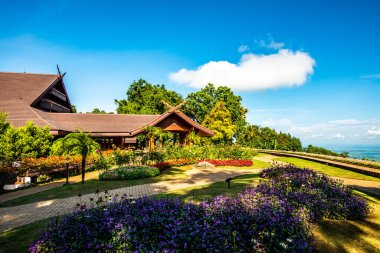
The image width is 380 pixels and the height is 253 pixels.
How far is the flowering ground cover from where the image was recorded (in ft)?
14.0

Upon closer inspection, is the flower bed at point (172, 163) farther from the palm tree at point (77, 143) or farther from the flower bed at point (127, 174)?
the palm tree at point (77, 143)

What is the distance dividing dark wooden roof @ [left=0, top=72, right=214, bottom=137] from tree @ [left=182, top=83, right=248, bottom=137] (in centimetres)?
1863

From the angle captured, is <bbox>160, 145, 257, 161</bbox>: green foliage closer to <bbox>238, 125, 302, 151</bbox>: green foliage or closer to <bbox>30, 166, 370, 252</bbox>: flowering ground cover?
<bbox>30, 166, 370, 252</bbox>: flowering ground cover

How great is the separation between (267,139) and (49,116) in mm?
38704

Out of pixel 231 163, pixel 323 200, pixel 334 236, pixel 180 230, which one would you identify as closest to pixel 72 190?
pixel 180 230

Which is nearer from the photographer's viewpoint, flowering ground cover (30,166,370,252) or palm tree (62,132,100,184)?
flowering ground cover (30,166,370,252)

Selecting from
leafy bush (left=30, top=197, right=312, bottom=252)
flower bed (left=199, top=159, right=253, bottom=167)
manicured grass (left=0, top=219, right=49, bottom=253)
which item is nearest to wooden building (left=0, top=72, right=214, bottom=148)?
flower bed (left=199, top=159, right=253, bottom=167)

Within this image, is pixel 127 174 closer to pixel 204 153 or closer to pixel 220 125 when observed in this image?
pixel 204 153

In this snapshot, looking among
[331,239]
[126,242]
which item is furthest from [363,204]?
[126,242]

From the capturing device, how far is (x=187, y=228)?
15.1 feet

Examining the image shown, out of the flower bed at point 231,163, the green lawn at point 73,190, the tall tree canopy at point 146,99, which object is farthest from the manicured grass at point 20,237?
the tall tree canopy at point 146,99

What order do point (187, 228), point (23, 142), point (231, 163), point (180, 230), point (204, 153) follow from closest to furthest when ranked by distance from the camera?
point (180, 230)
point (187, 228)
point (23, 142)
point (231, 163)
point (204, 153)

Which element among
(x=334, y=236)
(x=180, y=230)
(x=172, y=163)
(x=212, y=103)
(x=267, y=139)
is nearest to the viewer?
(x=180, y=230)

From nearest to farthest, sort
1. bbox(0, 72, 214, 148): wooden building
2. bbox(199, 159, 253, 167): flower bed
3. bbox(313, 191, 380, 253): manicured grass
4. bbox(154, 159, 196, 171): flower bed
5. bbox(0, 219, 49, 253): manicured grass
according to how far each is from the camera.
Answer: bbox(313, 191, 380, 253): manicured grass → bbox(0, 219, 49, 253): manicured grass → bbox(154, 159, 196, 171): flower bed → bbox(199, 159, 253, 167): flower bed → bbox(0, 72, 214, 148): wooden building
